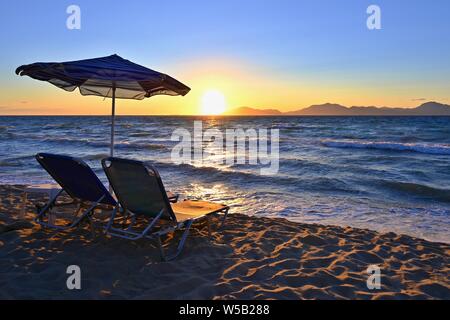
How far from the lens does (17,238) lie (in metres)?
4.44

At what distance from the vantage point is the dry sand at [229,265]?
3225 mm

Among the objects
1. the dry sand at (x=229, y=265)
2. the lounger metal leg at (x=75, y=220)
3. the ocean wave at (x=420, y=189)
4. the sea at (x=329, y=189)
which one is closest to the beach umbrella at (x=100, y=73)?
the lounger metal leg at (x=75, y=220)

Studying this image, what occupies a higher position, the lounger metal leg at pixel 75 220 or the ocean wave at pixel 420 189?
the lounger metal leg at pixel 75 220

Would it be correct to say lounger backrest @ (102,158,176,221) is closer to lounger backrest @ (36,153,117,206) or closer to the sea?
lounger backrest @ (36,153,117,206)

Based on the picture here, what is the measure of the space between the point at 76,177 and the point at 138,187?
0.91 m

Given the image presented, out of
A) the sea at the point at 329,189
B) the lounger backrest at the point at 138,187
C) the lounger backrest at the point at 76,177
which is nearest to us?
the lounger backrest at the point at 138,187

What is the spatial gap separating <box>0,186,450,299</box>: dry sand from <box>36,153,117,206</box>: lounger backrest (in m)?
0.54

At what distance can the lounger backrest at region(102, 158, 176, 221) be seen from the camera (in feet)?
12.7

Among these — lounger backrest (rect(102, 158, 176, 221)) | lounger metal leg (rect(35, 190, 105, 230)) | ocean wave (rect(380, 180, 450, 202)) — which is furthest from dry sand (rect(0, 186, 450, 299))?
ocean wave (rect(380, 180, 450, 202))

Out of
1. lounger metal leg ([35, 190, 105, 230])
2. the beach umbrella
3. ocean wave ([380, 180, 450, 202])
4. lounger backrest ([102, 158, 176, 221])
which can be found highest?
the beach umbrella

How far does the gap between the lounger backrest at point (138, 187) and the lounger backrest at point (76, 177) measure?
203mm

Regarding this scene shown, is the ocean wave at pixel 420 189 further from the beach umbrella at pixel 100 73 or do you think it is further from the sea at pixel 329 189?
the beach umbrella at pixel 100 73

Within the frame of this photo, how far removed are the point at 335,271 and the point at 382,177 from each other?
9.20 m
